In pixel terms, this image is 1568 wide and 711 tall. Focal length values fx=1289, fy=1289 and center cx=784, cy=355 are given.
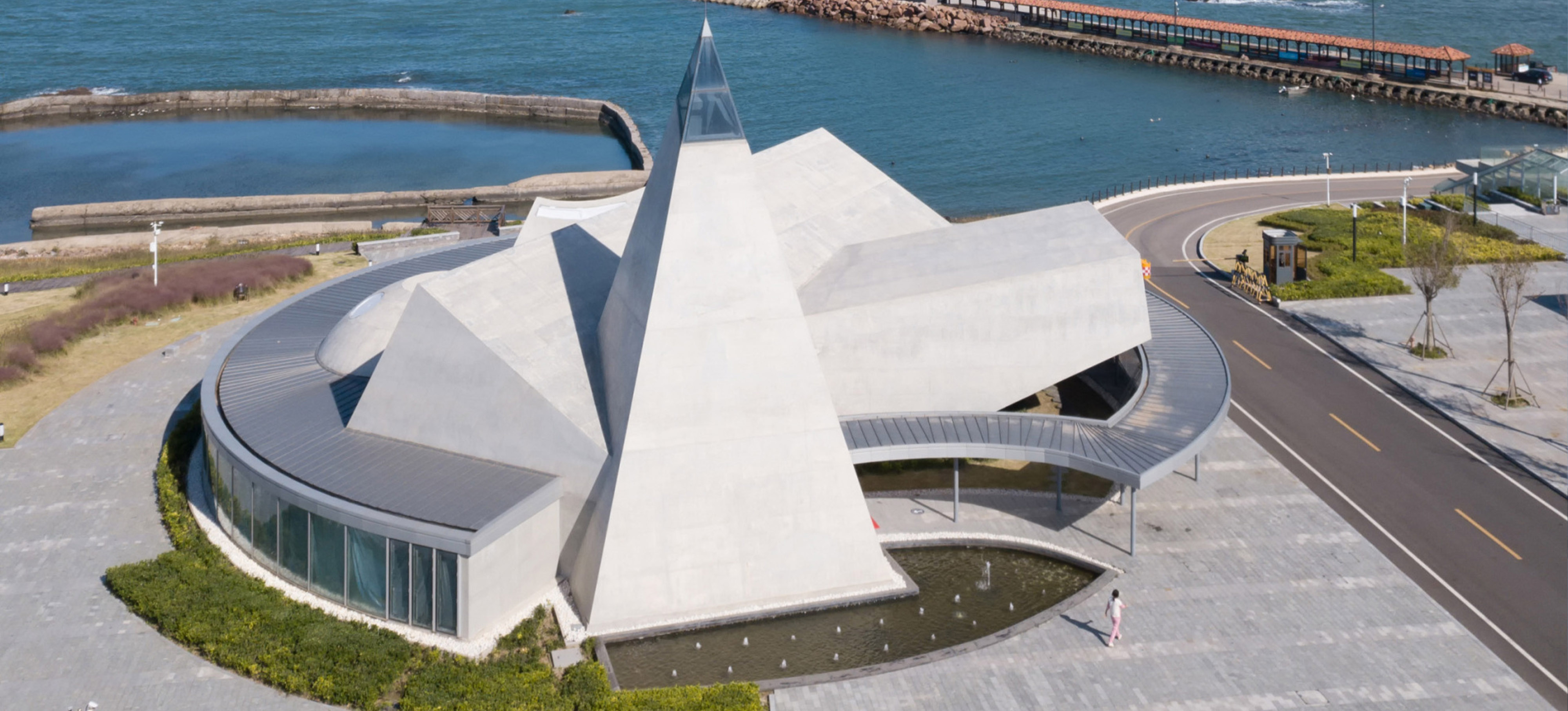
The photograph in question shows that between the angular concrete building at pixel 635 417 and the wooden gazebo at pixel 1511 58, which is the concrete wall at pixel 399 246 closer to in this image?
the angular concrete building at pixel 635 417

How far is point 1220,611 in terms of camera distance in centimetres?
3234

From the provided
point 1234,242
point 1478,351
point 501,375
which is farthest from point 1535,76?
point 501,375

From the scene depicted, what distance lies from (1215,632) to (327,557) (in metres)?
22.5

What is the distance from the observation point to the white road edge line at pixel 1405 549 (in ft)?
99.8

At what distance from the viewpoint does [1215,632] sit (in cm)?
3148

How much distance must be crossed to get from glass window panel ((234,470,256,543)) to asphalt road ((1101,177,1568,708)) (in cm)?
3077

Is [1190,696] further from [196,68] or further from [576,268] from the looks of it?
[196,68]

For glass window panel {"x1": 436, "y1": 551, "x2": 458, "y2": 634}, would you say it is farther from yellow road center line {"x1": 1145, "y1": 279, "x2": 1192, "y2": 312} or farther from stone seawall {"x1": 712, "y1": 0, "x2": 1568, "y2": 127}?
stone seawall {"x1": 712, "y1": 0, "x2": 1568, "y2": 127}

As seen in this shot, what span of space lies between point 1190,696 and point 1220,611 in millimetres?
3910

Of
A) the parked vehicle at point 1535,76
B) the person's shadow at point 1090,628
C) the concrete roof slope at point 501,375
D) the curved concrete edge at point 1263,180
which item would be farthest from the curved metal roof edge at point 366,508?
the parked vehicle at point 1535,76

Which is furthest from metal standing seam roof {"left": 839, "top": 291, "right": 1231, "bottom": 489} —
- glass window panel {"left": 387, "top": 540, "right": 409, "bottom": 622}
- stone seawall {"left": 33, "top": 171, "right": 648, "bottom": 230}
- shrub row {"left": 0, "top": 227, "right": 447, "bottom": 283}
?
stone seawall {"left": 33, "top": 171, "right": 648, "bottom": 230}

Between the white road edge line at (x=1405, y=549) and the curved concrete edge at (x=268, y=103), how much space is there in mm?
80178

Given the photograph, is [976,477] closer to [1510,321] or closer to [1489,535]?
[1489,535]

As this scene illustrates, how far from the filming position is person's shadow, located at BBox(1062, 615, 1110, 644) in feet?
103
